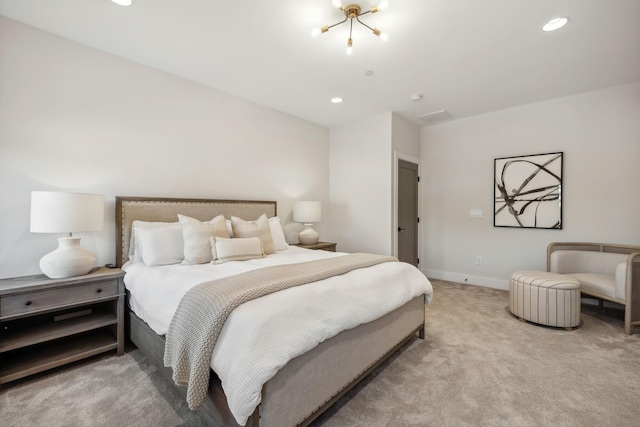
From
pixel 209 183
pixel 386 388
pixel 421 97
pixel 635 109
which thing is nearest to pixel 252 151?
pixel 209 183

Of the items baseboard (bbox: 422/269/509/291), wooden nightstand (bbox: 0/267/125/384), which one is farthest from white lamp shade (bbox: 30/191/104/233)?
baseboard (bbox: 422/269/509/291)

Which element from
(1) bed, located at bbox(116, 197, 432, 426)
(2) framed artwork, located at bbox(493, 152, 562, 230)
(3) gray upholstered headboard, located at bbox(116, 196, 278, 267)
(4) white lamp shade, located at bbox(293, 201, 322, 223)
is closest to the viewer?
(1) bed, located at bbox(116, 197, 432, 426)

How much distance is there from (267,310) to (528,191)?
13.6 feet

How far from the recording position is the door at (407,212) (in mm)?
4484

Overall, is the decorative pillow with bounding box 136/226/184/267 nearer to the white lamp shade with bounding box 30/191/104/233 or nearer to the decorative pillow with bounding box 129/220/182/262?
the decorative pillow with bounding box 129/220/182/262

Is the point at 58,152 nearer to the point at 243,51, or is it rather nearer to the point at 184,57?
the point at 184,57

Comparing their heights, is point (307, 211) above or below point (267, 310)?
above

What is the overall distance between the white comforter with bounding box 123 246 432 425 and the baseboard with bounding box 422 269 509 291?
7.80 ft

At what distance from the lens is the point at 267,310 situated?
140 cm

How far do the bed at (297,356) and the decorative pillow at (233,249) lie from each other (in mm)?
142

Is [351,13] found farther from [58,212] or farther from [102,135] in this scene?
[58,212]

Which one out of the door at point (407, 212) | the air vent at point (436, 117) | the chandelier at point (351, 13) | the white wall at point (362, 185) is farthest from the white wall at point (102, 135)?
the air vent at point (436, 117)

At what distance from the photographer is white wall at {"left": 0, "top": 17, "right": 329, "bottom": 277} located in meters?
2.21

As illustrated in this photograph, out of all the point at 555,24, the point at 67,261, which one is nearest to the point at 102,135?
the point at 67,261
